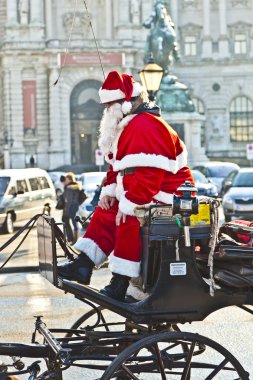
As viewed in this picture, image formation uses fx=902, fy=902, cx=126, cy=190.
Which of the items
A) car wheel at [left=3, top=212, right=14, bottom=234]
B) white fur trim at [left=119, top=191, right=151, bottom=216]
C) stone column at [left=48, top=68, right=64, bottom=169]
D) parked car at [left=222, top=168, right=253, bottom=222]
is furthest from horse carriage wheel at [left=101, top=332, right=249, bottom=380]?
stone column at [left=48, top=68, right=64, bottom=169]

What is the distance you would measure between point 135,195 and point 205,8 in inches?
2736

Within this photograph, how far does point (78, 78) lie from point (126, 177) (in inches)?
2337

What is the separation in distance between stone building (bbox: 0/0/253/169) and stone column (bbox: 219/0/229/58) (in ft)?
0.26

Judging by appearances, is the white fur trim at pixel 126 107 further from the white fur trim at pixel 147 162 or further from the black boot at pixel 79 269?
the black boot at pixel 79 269

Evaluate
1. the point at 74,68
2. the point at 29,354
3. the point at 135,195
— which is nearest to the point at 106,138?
the point at 135,195

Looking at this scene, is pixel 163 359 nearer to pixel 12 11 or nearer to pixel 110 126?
pixel 110 126

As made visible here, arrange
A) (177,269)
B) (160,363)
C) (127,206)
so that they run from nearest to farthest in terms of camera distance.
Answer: (160,363) → (177,269) → (127,206)

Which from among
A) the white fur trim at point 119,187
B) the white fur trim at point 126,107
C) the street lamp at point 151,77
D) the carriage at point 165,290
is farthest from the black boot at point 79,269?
the street lamp at point 151,77

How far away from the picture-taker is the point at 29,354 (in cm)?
527

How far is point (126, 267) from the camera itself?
219 inches

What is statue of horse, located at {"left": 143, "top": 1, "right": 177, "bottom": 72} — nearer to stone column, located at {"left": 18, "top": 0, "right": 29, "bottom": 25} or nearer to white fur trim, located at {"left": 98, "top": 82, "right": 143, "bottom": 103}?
stone column, located at {"left": 18, "top": 0, "right": 29, "bottom": 25}

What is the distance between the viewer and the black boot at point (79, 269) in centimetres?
583

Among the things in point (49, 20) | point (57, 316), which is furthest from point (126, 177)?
point (49, 20)

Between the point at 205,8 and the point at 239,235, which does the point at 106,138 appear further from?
the point at 205,8
